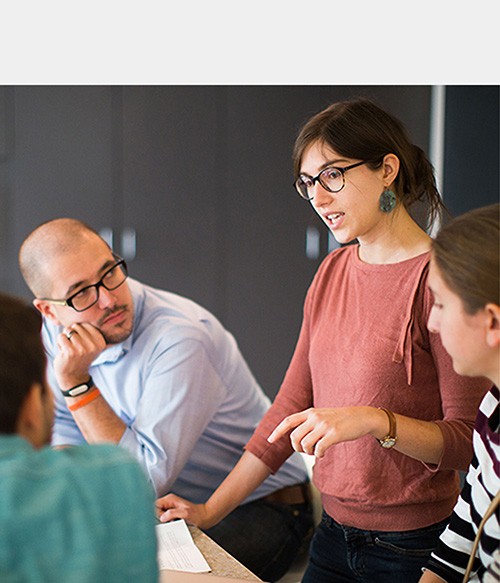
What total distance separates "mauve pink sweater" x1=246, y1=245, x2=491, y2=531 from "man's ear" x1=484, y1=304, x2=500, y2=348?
0.36 meters

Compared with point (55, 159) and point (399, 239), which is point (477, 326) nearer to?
point (399, 239)

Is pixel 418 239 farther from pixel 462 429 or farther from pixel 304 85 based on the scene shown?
pixel 304 85

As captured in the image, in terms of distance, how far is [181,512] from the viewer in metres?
1.78

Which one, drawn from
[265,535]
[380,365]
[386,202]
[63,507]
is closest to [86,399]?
[265,535]

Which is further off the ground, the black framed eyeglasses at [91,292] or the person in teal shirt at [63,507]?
the person in teal shirt at [63,507]

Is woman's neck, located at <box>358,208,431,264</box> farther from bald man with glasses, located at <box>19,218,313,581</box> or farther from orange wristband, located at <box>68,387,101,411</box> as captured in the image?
orange wristband, located at <box>68,387,101,411</box>

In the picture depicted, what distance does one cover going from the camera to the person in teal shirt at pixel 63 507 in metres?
0.79

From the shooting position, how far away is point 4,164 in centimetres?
441

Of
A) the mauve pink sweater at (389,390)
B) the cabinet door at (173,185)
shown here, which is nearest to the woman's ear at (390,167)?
the mauve pink sweater at (389,390)

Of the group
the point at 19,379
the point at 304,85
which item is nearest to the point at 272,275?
the point at 304,85

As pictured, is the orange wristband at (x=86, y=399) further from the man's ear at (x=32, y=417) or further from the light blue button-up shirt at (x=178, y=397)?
the man's ear at (x=32, y=417)

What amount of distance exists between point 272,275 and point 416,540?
3.09 metres

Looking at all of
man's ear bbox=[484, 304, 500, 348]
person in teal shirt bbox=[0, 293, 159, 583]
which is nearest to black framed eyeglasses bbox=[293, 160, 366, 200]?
man's ear bbox=[484, 304, 500, 348]

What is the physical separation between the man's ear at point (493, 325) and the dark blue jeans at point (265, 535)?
43.6 inches
